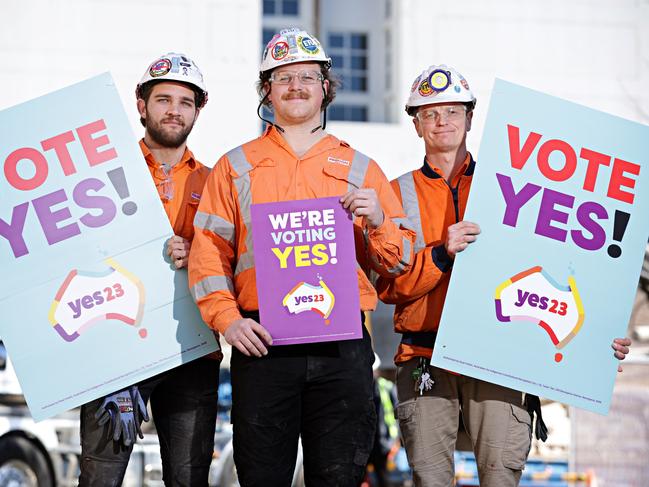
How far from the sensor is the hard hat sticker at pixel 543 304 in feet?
12.3

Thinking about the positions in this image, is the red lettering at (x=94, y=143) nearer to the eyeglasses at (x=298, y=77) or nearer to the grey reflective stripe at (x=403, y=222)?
the eyeglasses at (x=298, y=77)

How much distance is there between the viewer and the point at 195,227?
11.7 feet

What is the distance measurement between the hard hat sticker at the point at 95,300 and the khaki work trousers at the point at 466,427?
3.47 ft

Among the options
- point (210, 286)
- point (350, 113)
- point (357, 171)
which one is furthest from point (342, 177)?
point (350, 113)

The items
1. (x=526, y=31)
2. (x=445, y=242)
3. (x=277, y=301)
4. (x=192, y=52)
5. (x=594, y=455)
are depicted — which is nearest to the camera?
(x=277, y=301)

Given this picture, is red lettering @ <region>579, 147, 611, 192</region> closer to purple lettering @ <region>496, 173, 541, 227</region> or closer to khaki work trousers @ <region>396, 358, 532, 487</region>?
purple lettering @ <region>496, 173, 541, 227</region>

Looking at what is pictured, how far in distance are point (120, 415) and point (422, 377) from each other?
1102 mm

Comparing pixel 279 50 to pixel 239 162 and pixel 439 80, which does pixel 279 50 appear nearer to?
pixel 239 162

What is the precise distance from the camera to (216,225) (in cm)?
354

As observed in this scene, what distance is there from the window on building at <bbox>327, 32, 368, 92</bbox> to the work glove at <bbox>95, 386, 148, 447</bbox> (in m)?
8.04

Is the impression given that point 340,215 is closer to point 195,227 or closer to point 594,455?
point 195,227

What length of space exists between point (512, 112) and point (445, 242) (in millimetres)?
548

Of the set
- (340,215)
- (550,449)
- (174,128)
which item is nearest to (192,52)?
(550,449)

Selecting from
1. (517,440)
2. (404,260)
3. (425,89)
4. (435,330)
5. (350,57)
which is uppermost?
(425,89)
